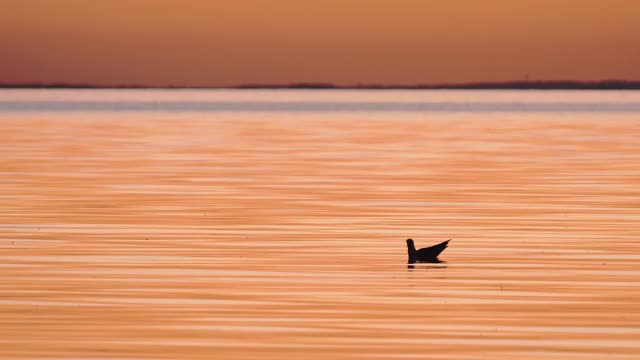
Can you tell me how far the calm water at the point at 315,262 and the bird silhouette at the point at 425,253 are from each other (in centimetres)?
8

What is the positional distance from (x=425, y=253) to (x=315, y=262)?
0.90 m

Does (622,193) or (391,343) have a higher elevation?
(622,193)

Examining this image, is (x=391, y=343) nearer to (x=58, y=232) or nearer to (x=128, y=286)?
(x=128, y=286)

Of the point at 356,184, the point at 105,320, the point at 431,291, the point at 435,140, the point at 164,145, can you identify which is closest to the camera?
the point at 105,320

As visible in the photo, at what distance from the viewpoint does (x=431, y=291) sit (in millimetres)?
12680

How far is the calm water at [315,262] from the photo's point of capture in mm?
10445

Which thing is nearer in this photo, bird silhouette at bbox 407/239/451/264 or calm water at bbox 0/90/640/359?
calm water at bbox 0/90/640/359

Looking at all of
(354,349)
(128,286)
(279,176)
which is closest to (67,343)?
(354,349)

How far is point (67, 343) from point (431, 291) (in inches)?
131

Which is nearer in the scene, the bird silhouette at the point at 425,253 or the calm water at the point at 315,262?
the calm water at the point at 315,262

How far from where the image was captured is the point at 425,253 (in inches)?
565

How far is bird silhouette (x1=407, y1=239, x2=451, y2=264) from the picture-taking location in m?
14.3

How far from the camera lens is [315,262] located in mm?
14336

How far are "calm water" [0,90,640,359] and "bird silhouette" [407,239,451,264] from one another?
85 mm
